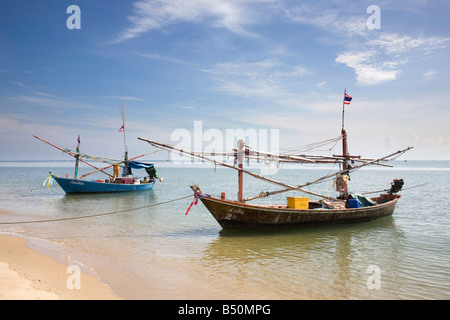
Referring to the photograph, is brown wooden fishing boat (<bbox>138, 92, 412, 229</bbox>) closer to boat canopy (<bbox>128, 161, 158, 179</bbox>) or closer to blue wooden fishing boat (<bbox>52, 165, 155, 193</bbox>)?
blue wooden fishing boat (<bbox>52, 165, 155, 193</bbox>)

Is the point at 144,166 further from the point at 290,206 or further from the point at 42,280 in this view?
the point at 42,280

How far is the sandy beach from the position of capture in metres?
7.45

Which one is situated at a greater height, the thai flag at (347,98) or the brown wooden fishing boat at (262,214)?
the thai flag at (347,98)

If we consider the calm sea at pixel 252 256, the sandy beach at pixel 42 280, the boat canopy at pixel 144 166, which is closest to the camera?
the sandy beach at pixel 42 280

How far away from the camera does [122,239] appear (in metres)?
14.5

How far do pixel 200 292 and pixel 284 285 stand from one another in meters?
2.69

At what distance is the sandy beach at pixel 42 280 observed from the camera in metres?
7.45

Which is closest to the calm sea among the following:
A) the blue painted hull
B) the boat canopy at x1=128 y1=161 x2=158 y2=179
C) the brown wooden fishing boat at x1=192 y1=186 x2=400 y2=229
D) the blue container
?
the brown wooden fishing boat at x1=192 y1=186 x2=400 y2=229

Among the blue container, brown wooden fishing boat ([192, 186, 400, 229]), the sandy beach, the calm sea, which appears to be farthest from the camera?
the blue container

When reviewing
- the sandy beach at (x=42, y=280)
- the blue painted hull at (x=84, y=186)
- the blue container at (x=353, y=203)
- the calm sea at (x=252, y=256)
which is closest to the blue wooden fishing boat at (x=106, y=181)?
the blue painted hull at (x=84, y=186)

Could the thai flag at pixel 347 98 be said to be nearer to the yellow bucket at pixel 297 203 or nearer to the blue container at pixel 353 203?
the blue container at pixel 353 203

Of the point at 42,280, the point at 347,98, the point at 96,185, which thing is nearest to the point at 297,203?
the point at 347,98
